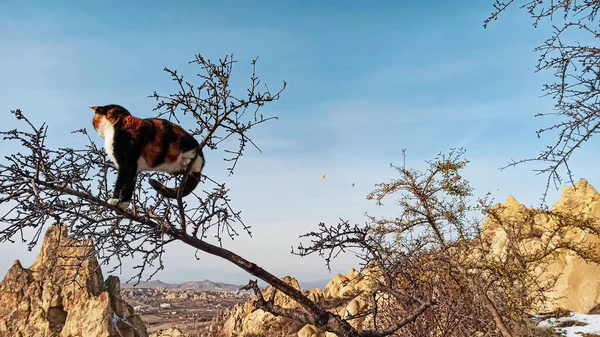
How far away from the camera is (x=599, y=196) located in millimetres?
22156

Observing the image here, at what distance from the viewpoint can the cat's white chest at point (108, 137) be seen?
14.0ft

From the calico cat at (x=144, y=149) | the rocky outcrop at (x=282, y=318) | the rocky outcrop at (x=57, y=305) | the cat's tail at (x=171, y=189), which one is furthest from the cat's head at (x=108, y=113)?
the rocky outcrop at (x=282, y=318)

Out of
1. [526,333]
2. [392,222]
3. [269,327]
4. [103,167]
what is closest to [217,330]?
[269,327]

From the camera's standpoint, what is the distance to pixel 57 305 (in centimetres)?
1712

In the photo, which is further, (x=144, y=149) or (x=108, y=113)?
(x=108, y=113)

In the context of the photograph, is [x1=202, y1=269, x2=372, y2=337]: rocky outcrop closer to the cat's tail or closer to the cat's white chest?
the cat's tail

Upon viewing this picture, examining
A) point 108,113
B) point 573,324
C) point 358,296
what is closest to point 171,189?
point 108,113

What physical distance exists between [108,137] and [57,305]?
15739mm

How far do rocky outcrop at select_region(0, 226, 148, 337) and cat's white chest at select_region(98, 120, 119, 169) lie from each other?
523 inches

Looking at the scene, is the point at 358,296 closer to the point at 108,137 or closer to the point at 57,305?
the point at 57,305

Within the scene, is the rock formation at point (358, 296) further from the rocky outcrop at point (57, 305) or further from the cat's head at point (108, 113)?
the cat's head at point (108, 113)

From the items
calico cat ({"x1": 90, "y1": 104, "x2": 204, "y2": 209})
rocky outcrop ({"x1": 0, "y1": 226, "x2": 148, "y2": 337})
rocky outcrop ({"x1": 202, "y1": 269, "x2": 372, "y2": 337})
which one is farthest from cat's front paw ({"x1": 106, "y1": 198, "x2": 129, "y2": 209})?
rocky outcrop ({"x1": 202, "y1": 269, "x2": 372, "y2": 337})

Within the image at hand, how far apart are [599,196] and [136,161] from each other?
24.3 meters

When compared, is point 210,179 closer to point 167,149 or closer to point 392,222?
point 167,149
